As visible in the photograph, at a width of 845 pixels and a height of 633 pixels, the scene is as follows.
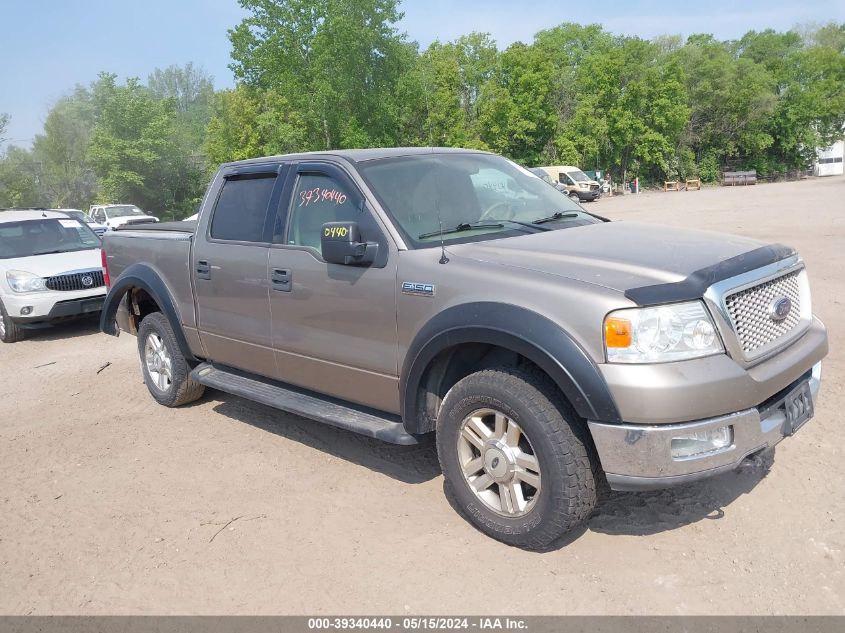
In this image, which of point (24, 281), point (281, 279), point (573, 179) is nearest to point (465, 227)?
point (281, 279)

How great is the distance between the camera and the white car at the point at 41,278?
368 inches

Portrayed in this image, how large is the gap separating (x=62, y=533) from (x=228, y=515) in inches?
36.7

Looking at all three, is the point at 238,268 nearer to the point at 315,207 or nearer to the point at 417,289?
the point at 315,207

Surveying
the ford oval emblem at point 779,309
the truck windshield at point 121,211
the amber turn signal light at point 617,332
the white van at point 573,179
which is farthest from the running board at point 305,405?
the white van at point 573,179

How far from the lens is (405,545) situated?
3684 millimetres

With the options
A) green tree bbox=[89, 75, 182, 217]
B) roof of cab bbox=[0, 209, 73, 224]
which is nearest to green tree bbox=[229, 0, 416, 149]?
green tree bbox=[89, 75, 182, 217]

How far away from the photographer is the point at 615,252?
3543 mm

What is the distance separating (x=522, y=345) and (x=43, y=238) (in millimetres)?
9427

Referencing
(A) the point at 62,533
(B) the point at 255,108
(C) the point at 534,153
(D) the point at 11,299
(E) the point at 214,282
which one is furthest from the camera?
(C) the point at 534,153

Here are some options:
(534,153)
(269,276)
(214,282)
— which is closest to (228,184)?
(214,282)

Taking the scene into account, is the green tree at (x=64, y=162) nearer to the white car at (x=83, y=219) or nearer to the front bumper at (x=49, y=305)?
the white car at (x=83, y=219)

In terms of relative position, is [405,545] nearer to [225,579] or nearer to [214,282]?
[225,579]

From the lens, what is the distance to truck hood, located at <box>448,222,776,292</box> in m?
3.24

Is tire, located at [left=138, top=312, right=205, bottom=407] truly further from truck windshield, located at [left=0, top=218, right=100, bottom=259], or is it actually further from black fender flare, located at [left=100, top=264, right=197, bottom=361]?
truck windshield, located at [left=0, top=218, right=100, bottom=259]
